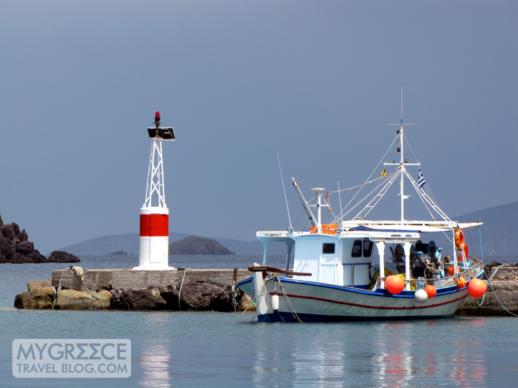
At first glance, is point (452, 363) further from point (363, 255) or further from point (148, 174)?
point (148, 174)

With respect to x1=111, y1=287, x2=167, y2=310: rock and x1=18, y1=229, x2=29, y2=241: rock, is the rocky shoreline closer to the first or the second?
x1=111, y1=287, x2=167, y2=310: rock

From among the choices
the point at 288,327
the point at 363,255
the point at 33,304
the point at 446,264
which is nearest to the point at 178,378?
the point at 288,327

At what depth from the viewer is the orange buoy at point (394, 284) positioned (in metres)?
32.2

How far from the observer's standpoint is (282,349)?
26.3 metres

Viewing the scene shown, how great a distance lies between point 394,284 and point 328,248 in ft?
6.78

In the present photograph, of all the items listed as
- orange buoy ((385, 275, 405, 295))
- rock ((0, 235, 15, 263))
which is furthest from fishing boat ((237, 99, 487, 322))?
rock ((0, 235, 15, 263))

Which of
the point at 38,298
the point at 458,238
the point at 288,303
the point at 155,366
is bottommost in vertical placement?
the point at 155,366

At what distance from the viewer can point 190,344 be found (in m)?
27.7

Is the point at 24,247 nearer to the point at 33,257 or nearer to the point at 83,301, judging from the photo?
the point at 33,257

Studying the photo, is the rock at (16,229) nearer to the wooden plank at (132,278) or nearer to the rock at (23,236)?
the rock at (23,236)

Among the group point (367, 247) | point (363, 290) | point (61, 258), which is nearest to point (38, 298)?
point (367, 247)

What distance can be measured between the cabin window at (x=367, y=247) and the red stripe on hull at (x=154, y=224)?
834 cm

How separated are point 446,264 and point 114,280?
10746mm

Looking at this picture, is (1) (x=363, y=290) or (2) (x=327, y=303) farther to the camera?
(1) (x=363, y=290)
